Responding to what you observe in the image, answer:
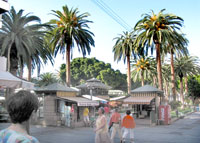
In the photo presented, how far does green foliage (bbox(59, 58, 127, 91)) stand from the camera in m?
73.6

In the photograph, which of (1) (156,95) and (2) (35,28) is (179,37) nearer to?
(1) (156,95)

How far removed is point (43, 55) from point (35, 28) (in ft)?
10.4

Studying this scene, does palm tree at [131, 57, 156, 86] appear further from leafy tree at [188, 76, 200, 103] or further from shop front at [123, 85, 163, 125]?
leafy tree at [188, 76, 200, 103]

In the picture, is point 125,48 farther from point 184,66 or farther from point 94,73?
point 94,73

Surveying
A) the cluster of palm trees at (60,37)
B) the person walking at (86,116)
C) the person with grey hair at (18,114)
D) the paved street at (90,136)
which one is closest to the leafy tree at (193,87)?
the cluster of palm trees at (60,37)

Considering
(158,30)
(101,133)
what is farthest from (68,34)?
(101,133)

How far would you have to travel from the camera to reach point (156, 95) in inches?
928

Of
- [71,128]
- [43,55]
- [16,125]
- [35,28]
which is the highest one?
[35,28]

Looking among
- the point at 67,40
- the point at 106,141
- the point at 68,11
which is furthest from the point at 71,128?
the point at 68,11

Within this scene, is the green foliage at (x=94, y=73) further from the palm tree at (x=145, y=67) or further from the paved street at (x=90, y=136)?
the paved street at (x=90, y=136)

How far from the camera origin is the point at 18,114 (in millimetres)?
2291

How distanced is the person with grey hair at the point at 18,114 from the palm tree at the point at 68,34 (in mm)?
24690

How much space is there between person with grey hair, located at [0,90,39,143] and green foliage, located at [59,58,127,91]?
70099mm

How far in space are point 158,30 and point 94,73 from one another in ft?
158
